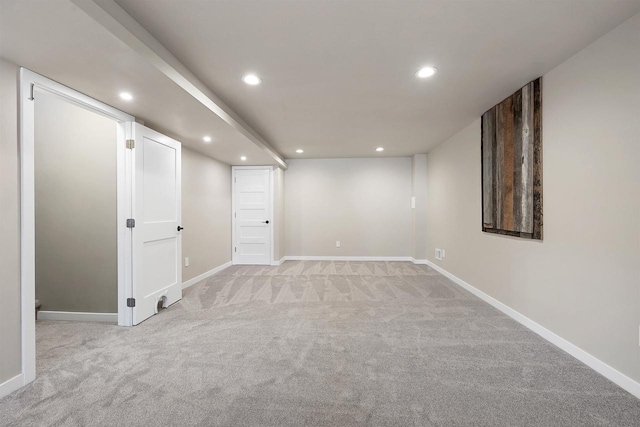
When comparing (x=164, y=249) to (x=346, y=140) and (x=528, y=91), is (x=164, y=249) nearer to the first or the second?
(x=346, y=140)

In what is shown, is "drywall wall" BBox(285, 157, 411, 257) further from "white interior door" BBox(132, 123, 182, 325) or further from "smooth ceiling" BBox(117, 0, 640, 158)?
"white interior door" BBox(132, 123, 182, 325)

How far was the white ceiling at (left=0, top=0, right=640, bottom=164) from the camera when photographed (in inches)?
60.3

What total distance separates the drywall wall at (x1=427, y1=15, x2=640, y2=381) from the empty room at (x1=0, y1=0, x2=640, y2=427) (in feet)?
0.05

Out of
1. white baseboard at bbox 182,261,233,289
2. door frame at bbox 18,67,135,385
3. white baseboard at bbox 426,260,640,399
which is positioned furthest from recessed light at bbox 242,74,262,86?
white baseboard at bbox 426,260,640,399

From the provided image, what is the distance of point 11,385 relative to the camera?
1.64 metres

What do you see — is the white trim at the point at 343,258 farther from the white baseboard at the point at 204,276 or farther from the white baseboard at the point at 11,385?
the white baseboard at the point at 11,385

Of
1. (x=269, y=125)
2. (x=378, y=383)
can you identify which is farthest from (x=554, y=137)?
(x=269, y=125)

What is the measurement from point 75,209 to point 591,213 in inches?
182

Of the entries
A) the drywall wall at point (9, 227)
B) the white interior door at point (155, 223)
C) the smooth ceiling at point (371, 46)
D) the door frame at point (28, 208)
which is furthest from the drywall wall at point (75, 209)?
the smooth ceiling at point (371, 46)

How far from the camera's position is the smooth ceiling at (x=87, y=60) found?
131cm

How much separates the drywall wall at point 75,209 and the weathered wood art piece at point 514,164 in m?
4.11

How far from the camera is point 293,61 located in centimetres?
212

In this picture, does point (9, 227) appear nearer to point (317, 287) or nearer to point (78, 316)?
point (78, 316)

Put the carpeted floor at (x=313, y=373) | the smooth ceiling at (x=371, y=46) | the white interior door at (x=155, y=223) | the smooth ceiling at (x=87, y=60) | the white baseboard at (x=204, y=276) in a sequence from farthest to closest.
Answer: the white baseboard at (x=204, y=276) → the white interior door at (x=155, y=223) → the smooth ceiling at (x=371, y=46) → the carpeted floor at (x=313, y=373) → the smooth ceiling at (x=87, y=60)
